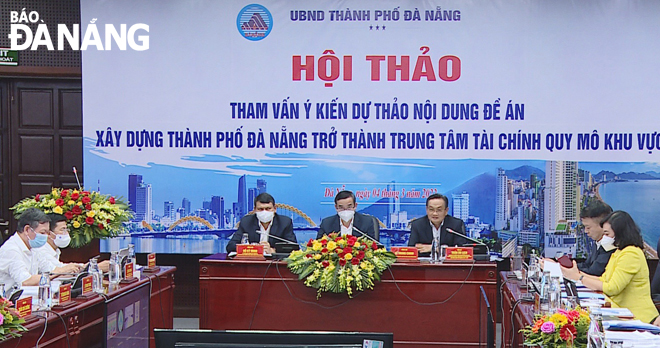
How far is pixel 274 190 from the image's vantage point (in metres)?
6.05

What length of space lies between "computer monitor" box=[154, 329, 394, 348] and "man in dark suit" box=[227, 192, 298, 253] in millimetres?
4033

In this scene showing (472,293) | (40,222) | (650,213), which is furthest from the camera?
(650,213)

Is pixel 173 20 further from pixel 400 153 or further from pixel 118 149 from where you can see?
pixel 400 153

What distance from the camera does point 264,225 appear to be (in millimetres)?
5625

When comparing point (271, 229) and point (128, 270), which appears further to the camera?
point (271, 229)

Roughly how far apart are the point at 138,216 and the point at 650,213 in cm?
445

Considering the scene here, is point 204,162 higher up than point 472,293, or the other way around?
point 204,162

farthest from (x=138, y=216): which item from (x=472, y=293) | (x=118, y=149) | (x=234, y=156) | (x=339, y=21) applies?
(x=472, y=293)

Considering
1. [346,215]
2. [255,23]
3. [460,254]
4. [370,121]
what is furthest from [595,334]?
[255,23]

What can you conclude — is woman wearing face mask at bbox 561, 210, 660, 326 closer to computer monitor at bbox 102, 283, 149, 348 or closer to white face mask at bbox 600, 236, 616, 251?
white face mask at bbox 600, 236, 616, 251

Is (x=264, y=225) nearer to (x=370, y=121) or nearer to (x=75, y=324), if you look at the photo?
(x=370, y=121)

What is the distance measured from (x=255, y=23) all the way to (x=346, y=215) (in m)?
1.90

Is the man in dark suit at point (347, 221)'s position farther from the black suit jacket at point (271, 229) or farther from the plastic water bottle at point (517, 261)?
the plastic water bottle at point (517, 261)

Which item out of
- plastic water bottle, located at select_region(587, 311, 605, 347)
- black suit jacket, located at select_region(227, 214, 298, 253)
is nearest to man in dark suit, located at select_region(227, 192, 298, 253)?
black suit jacket, located at select_region(227, 214, 298, 253)
